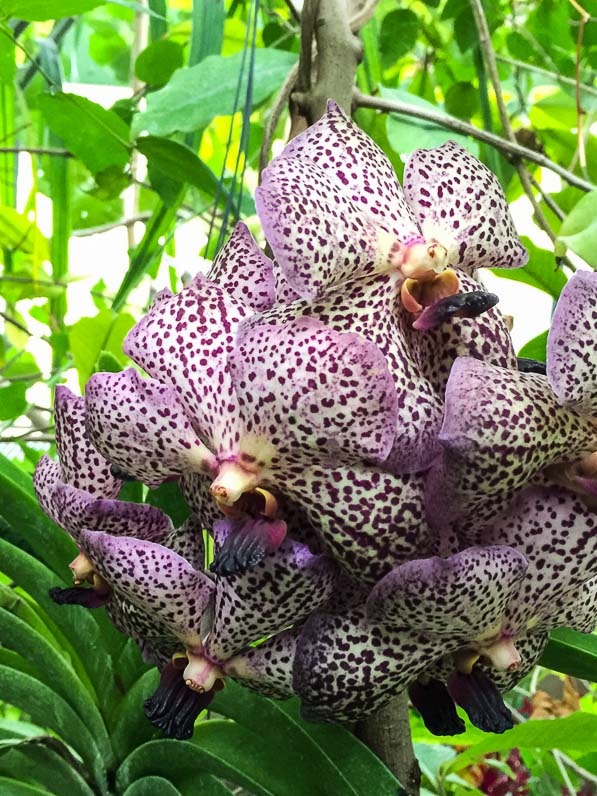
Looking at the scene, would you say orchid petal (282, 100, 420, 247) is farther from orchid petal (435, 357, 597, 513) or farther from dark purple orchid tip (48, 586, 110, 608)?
dark purple orchid tip (48, 586, 110, 608)

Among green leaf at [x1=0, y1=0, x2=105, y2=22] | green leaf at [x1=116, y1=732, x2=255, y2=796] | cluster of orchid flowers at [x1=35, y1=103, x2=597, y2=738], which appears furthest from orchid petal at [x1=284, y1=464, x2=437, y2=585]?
green leaf at [x1=0, y1=0, x2=105, y2=22]

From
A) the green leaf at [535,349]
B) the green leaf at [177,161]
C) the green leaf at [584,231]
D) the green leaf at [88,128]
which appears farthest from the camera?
the green leaf at [88,128]

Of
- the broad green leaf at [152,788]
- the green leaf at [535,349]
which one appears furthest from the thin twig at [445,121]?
the broad green leaf at [152,788]

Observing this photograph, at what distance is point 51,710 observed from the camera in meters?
0.58

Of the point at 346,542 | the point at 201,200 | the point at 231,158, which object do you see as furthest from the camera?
the point at 231,158

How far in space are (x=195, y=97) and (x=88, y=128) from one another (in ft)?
0.74

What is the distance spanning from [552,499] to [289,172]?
17 centimetres

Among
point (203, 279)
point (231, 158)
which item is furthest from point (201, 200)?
point (203, 279)

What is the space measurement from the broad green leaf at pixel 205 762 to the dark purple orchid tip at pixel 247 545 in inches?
9.1

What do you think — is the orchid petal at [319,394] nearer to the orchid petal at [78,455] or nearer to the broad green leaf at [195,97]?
the orchid petal at [78,455]

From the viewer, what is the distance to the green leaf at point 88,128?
816 mm

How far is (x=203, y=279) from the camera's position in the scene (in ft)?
1.28

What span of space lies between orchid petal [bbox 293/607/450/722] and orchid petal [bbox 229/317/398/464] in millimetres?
84

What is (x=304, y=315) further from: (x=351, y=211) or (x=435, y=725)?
(x=435, y=725)
